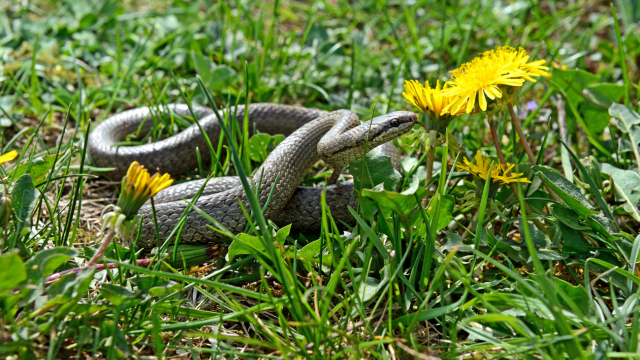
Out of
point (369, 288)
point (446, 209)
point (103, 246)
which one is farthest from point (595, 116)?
point (103, 246)

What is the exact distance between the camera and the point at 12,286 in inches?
85.5

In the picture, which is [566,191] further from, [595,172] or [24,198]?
[24,198]

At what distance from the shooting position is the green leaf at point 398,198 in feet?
8.68

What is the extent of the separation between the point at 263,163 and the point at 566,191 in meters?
2.13

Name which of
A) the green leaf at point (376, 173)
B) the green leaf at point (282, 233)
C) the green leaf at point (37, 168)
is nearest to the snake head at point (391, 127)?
the green leaf at point (376, 173)

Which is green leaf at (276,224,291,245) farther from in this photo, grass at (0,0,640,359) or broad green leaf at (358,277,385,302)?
broad green leaf at (358,277,385,302)

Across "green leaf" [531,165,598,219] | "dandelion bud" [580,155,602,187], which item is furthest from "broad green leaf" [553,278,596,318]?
"dandelion bud" [580,155,602,187]

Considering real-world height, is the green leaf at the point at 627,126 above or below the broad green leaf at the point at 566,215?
above

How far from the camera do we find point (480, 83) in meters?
2.82

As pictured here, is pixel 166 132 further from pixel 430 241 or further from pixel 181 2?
A: pixel 430 241

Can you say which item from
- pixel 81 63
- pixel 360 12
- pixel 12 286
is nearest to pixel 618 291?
pixel 12 286

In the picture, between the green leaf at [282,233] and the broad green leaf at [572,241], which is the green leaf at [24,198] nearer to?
the green leaf at [282,233]

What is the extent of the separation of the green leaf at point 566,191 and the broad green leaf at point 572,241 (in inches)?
4.5

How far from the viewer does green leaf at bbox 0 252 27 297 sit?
211 centimetres
